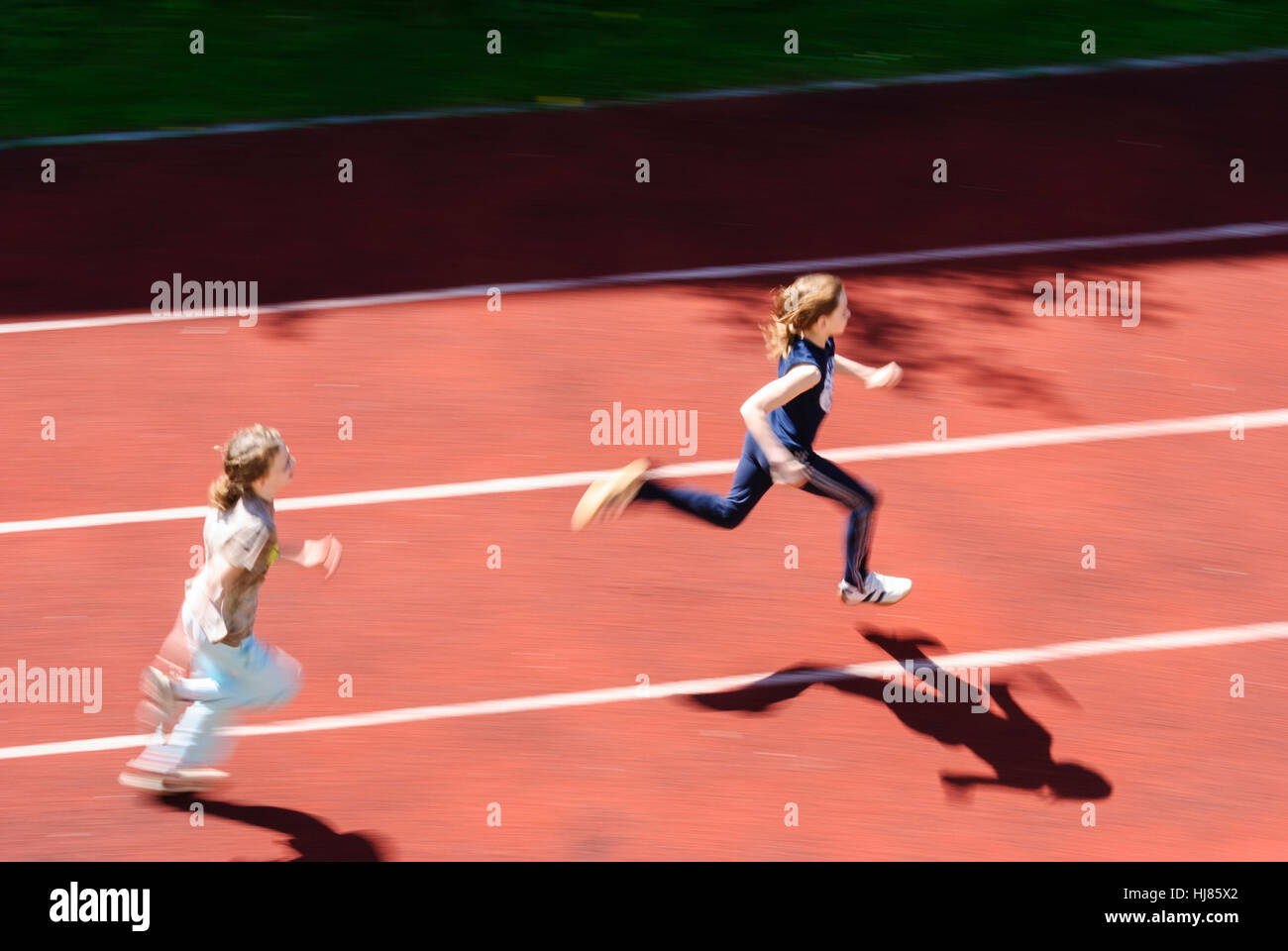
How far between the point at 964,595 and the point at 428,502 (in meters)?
Result: 3.17

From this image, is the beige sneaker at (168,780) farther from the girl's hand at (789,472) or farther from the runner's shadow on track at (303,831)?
the girl's hand at (789,472)

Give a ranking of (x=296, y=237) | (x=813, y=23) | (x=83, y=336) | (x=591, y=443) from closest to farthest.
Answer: (x=591, y=443) → (x=83, y=336) → (x=296, y=237) → (x=813, y=23)

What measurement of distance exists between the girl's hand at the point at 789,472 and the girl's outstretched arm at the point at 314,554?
2.15m

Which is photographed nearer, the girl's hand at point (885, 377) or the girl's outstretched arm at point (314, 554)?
the girl's outstretched arm at point (314, 554)

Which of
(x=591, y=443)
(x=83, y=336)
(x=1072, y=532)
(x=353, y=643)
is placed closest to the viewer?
(x=353, y=643)

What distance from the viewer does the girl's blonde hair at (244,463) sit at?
18.5 feet

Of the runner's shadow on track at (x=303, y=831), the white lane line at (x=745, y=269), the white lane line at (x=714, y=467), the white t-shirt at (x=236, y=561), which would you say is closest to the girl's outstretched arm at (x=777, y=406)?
the white lane line at (x=714, y=467)

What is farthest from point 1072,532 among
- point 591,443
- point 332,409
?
point 332,409

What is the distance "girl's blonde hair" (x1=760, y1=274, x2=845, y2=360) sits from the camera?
650 centimetres

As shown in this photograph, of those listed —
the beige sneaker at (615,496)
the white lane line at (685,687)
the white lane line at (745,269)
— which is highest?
the white lane line at (745,269)

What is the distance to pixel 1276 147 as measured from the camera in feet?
37.9

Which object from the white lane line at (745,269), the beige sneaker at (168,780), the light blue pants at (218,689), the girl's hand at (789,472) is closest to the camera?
the light blue pants at (218,689)

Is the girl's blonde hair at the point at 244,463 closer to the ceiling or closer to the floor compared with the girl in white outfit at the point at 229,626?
closer to the ceiling

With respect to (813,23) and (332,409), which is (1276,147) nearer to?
(813,23)
